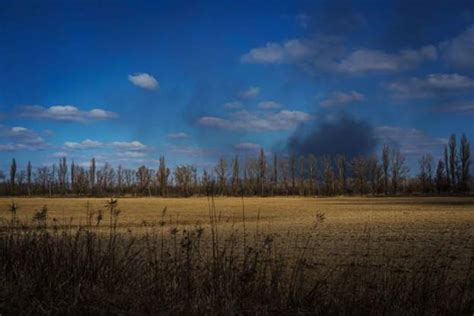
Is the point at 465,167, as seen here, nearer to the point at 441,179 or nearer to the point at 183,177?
the point at 441,179

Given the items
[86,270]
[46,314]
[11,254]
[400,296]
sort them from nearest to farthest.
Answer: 1. [46,314]
2. [400,296]
3. [86,270]
4. [11,254]

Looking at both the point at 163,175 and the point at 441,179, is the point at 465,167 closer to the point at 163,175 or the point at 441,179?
the point at 441,179

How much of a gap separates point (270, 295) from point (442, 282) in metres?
2.40

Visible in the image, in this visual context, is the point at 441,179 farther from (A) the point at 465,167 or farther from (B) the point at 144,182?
(B) the point at 144,182

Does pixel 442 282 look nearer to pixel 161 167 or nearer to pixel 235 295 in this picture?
pixel 235 295

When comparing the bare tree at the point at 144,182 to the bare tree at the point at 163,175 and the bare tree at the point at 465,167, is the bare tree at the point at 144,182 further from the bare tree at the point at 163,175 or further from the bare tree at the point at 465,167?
the bare tree at the point at 465,167

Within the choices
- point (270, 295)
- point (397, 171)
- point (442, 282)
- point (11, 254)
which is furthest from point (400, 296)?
point (397, 171)

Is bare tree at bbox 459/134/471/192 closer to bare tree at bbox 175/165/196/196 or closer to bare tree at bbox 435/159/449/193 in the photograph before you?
bare tree at bbox 435/159/449/193

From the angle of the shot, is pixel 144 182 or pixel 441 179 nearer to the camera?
pixel 441 179

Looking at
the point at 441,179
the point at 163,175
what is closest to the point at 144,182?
the point at 163,175

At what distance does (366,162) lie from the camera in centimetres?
17725

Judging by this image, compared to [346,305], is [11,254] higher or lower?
higher

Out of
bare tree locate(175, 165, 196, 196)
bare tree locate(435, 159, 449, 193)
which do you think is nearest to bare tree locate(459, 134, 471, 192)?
bare tree locate(435, 159, 449, 193)

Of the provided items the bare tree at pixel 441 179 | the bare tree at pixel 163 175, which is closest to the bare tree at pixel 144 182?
the bare tree at pixel 163 175
